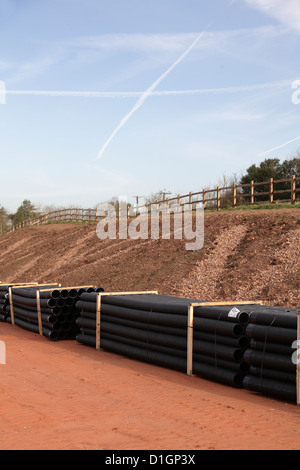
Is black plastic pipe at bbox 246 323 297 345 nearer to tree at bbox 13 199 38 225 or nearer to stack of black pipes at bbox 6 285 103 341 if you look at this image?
stack of black pipes at bbox 6 285 103 341

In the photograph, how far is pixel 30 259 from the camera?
48438 mm

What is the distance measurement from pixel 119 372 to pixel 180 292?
1269 cm

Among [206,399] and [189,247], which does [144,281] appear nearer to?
[189,247]

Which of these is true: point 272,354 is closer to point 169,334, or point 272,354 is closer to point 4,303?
point 169,334

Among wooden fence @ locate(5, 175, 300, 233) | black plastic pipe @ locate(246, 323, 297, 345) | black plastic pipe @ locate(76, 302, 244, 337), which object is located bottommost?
black plastic pipe @ locate(76, 302, 244, 337)

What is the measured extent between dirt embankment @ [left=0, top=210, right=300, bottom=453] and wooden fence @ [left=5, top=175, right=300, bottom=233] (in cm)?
639

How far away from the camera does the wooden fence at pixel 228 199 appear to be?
1253 inches

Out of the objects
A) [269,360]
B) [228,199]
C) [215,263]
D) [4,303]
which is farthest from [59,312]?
[228,199]

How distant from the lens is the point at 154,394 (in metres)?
8.97

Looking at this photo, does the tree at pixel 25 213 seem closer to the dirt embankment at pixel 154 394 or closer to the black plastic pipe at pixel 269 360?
the dirt embankment at pixel 154 394

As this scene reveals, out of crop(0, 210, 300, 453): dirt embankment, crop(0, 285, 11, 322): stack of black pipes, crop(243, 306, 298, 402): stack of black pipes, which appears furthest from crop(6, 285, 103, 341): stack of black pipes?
crop(243, 306, 298, 402): stack of black pipes

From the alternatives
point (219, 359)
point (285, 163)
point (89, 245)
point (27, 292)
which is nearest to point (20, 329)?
point (27, 292)

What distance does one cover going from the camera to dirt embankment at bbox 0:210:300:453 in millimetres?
6543

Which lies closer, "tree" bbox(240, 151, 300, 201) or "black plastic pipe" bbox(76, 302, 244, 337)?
"black plastic pipe" bbox(76, 302, 244, 337)
